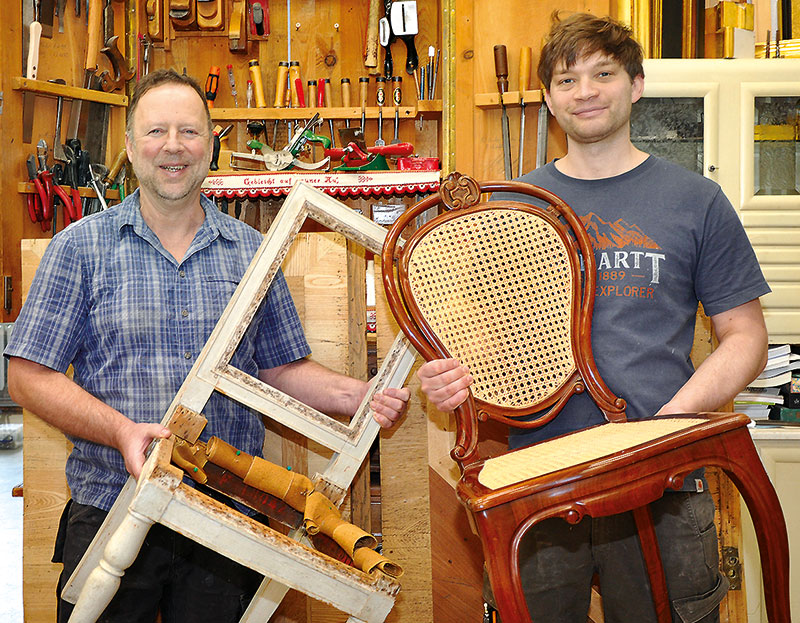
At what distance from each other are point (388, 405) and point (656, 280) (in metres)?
0.60

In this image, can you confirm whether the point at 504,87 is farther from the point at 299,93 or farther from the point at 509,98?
the point at 299,93

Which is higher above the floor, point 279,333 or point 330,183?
point 330,183

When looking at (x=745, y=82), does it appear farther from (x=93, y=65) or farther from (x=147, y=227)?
(x=93, y=65)

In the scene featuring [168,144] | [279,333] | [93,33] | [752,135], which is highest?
[93,33]

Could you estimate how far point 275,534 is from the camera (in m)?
1.27

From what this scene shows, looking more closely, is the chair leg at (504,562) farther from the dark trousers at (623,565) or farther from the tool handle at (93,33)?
the tool handle at (93,33)

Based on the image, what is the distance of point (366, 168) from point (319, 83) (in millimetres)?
715

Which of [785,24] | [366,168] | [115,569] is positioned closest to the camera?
[115,569]

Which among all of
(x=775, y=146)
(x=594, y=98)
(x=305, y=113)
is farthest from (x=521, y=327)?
(x=305, y=113)

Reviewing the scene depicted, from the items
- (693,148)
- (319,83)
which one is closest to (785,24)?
(693,148)

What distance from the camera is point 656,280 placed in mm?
1443

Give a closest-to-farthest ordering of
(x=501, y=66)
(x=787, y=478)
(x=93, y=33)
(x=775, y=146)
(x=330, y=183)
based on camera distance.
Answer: (x=787, y=478)
(x=775, y=146)
(x=501, y=66)
(x=330, y=183)
(x=93, y=33)

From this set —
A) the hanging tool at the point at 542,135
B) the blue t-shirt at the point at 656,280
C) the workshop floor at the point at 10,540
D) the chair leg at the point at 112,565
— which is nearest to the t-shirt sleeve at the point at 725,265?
the blue t-shirt at the point at 656,280

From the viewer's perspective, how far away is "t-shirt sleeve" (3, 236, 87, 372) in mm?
1479
